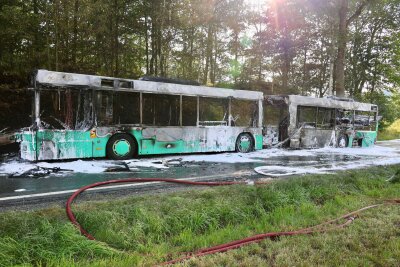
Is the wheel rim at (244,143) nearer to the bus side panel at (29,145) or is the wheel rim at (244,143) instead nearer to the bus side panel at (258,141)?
the bus side panel at (258,141)

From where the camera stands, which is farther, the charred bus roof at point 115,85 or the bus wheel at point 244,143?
the bus wheel at point 244,143

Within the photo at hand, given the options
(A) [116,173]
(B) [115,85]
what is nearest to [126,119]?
(B) [115,85]

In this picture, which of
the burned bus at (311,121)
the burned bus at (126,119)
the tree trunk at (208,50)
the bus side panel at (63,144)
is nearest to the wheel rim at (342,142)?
the burned bus at (311,121)

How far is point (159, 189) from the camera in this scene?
6.24 metres

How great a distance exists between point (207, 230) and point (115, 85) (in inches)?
281

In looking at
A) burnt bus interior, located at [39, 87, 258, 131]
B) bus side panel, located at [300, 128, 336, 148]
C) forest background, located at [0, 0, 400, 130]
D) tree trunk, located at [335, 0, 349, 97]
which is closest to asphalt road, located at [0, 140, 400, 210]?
burnt bus interior, located at [39, 87, 258, 131]

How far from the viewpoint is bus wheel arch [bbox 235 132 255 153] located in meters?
13.1

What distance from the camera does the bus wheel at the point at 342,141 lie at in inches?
655

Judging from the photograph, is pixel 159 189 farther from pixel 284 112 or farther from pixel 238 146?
pixel 284 112

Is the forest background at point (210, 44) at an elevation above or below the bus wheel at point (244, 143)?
above

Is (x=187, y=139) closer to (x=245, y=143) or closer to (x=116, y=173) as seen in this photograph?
(x=245, y=143)

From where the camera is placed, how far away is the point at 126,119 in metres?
10.2

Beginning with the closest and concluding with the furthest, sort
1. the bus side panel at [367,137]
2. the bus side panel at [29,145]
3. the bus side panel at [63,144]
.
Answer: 1. the bus side panel at [29,145]
2. the bus side panel at [63,144]
3. the bus side panel at [367,137]

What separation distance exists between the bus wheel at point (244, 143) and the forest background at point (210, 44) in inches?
330
